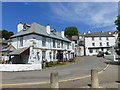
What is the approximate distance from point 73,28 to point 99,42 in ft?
80.7

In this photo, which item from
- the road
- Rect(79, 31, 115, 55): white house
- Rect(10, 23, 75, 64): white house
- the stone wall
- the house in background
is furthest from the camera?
Rect(79, 31, 115, 55): white house

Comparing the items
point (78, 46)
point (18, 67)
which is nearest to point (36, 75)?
point (18, 67)

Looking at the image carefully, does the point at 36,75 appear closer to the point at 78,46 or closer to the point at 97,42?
the point at 78,46

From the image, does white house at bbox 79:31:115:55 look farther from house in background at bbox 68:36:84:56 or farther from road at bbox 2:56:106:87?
road at bbox 2:56:106:87

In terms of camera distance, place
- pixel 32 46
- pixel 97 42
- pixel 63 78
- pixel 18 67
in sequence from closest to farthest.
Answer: pixel 63 78 < pixel 18 67 < pixel 32 46 < pixel 97 42

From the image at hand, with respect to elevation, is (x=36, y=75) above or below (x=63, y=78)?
below

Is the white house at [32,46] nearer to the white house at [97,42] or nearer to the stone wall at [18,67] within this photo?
the stone wall at [18,67]

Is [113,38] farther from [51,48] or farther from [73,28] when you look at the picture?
[51,48]

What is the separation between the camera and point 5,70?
49.6 ft

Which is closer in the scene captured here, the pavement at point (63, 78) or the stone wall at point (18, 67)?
the pavement at point (63, 78)

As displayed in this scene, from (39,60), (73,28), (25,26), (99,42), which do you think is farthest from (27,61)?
(73,28)

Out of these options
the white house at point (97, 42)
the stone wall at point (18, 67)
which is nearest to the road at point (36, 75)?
the stone wall at point (18, 67)

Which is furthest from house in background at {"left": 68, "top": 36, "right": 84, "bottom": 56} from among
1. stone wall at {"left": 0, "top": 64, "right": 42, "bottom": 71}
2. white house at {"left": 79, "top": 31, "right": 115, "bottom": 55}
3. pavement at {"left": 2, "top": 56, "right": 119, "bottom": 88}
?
pavement at {"left": 2, "top": 56, "right": 119, "bottom": 88}

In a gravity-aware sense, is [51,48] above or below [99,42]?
below
